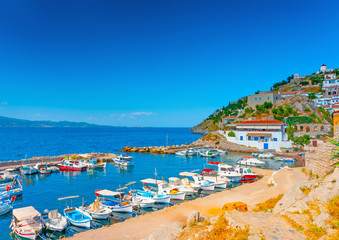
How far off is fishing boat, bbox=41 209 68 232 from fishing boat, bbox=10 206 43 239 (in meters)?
0.54

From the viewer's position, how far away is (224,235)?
8180mm

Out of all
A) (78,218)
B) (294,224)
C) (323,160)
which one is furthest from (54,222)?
(323,160)

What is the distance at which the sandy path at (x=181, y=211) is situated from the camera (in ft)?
50.8

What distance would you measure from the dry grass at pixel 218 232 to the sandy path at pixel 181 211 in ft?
21.9

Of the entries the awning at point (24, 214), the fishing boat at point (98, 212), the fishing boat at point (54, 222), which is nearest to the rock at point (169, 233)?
the fishing boat at point (98, 212)

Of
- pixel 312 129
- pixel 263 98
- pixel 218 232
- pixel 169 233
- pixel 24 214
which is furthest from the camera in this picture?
pixel 263 98

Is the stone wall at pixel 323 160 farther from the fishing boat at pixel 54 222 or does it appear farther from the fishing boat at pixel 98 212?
the fishing boat at pixel 54 222

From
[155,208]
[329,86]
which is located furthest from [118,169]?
[329,86]

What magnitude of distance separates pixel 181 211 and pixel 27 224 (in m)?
12.6

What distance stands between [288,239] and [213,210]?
41.1 ft

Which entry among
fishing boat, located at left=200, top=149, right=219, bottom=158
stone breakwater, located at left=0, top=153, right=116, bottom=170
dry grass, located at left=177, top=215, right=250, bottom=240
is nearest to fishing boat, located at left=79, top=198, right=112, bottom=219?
dry grass, located at left=177, top=215, right=250, bottom=240

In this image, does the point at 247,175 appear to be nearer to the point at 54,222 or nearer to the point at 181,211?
the point at 181,211

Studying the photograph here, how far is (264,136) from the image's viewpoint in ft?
195

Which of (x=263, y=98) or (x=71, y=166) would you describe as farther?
(x=263, y=98)
